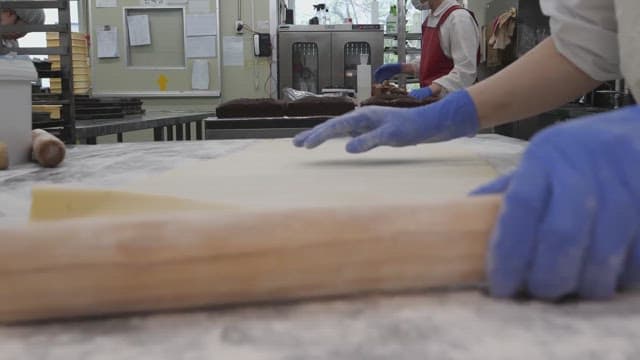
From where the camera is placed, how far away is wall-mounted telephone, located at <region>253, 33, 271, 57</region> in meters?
5.07

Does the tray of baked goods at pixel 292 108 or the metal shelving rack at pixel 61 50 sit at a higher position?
the metal shelving rack at pixel 61 50

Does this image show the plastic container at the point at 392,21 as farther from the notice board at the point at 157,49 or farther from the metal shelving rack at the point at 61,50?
the metal shelving rack at the point at 61,50

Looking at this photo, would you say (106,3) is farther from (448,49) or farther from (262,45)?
(448,49)

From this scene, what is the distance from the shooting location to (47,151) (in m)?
1.41

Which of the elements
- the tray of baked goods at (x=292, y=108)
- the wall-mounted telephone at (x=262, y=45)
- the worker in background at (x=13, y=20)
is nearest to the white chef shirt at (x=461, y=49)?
the tray of baked goods at (x=292, y=108)

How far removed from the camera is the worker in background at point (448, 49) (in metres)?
2.88

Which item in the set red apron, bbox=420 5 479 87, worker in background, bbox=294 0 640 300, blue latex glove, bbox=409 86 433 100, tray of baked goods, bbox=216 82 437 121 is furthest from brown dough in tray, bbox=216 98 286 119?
worker in background, bbox=294 0 640 300

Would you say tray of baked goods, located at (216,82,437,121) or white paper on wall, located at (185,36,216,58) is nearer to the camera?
tray of baked goods, located at (216,82,437,121)

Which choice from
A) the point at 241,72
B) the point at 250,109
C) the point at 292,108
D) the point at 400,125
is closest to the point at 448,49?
the point at 292,108

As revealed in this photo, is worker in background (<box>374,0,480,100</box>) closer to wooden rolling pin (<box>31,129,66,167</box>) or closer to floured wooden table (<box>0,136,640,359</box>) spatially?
wooden rolling pin (<box>31,129,66,167</box>)

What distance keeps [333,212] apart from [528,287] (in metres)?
0.18

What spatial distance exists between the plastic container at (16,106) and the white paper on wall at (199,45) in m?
3.82

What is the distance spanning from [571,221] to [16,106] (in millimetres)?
1254

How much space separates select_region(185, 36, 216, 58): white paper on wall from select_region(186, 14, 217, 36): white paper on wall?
4 cm
